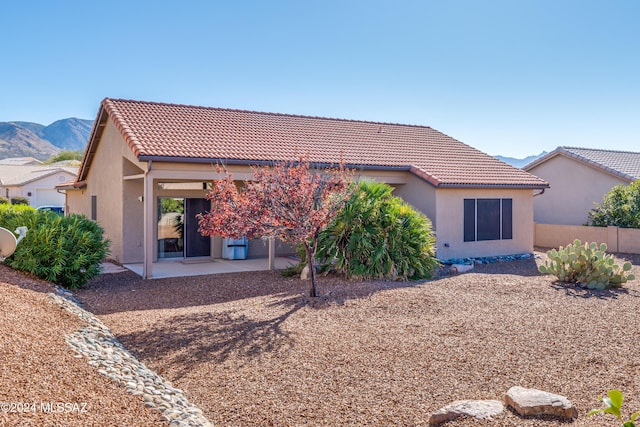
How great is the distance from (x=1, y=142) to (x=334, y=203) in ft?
670

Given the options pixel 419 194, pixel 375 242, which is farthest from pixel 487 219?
pixel 375 242

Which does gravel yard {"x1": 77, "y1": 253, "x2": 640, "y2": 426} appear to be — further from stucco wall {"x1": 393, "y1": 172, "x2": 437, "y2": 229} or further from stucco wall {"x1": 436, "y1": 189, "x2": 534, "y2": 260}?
stucco wall {"x1": 393, "y1": 172, "x2": 437, "y2": 229}

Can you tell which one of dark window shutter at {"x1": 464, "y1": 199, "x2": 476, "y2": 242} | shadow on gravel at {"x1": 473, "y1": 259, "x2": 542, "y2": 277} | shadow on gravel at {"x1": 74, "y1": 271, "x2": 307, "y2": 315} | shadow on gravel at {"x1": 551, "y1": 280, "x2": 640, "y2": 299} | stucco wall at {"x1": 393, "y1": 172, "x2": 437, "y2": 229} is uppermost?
stucco wall at {"x1": 393, "y1": 172, "x2": 437, "y2": 229}

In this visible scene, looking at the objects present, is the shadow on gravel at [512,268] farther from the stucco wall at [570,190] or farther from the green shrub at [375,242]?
the stucco wall at [570,190]

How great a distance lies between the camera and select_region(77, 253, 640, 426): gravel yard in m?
5.34

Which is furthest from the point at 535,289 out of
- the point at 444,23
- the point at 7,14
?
the point at 7,14

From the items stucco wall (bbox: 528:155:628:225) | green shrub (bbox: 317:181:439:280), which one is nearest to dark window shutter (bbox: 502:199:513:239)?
green shrub (bbox: 317:181:439:280)

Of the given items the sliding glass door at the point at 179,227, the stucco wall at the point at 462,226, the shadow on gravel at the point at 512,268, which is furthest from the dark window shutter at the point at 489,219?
the sliding glass door at the point at 179,227

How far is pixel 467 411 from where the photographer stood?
4.75 metres

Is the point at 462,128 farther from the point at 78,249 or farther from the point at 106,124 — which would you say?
the point at 78,249

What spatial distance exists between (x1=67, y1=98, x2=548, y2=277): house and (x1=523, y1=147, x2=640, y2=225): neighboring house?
701 cm

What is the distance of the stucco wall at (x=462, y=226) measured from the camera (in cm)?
1664

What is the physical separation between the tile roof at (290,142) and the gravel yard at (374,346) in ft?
16.8

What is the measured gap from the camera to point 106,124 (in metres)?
17.6
